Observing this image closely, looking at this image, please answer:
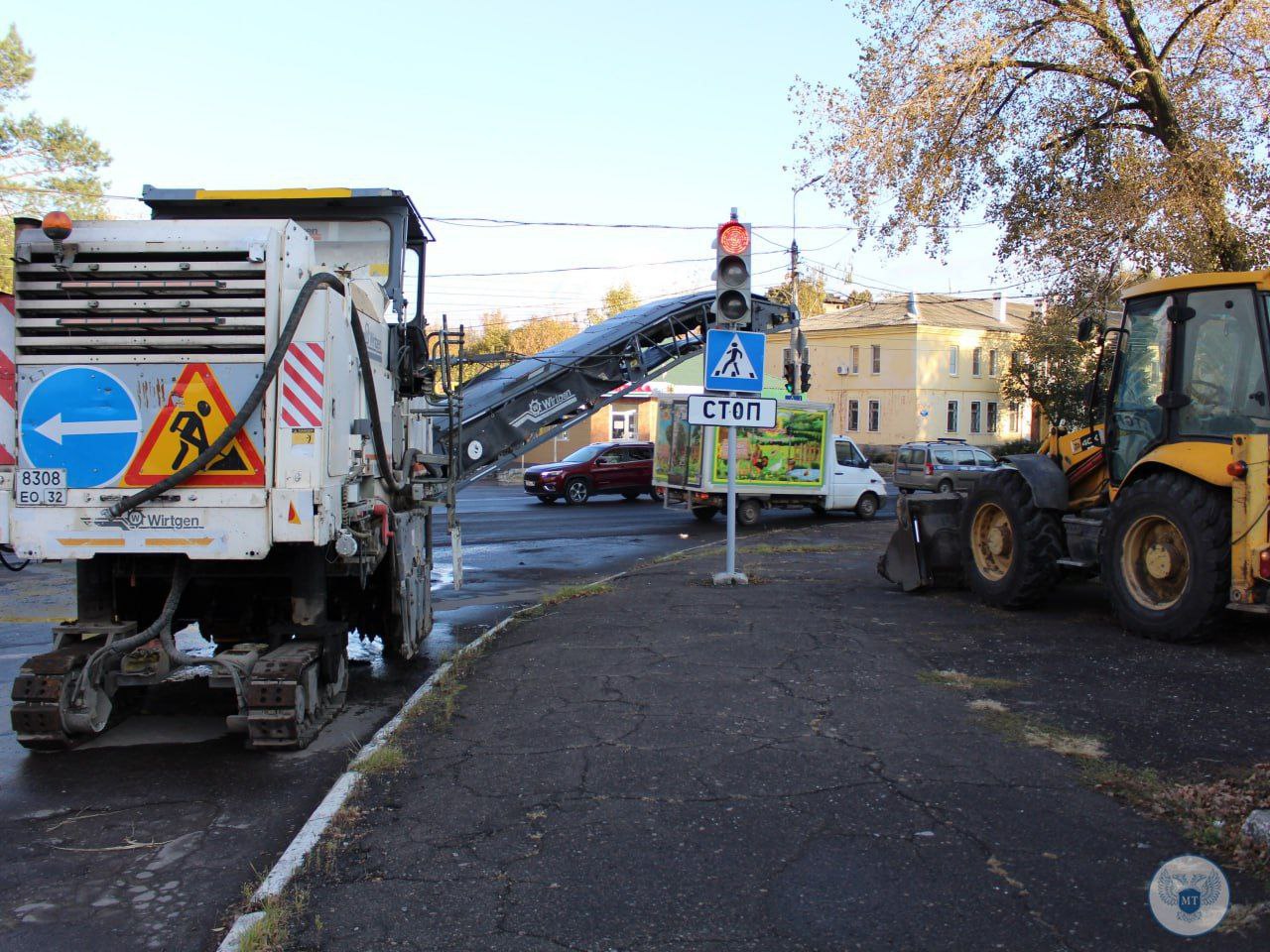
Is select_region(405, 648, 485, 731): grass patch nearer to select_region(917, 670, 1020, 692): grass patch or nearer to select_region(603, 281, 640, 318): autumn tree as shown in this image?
select_region(917, 670, 1020, 692): grass patch

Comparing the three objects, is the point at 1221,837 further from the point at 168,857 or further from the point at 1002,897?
the point at 168,857

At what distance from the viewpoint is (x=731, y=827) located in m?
4.55

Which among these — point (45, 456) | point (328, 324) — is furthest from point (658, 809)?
point (45, 456)

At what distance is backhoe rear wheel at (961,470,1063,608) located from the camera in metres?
9.47

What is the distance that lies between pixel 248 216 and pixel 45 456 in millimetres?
2953

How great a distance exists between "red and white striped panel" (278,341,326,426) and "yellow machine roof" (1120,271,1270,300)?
6.55 metres

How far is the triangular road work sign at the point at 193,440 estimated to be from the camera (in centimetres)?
575

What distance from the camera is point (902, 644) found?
8.17 meters

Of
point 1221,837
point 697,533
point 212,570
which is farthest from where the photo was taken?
point 697,533

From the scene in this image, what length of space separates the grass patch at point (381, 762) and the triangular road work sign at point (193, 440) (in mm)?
1648

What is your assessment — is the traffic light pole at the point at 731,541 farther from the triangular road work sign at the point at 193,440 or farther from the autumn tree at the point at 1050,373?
the autumn tree at the point at 1050,373

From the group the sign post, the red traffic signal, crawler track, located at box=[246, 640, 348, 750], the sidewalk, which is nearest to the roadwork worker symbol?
crawler track, located at box=[246, 640, 348, 750]

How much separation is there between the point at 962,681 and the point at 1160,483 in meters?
2.58

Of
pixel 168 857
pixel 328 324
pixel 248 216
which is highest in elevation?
pixel 248 216
